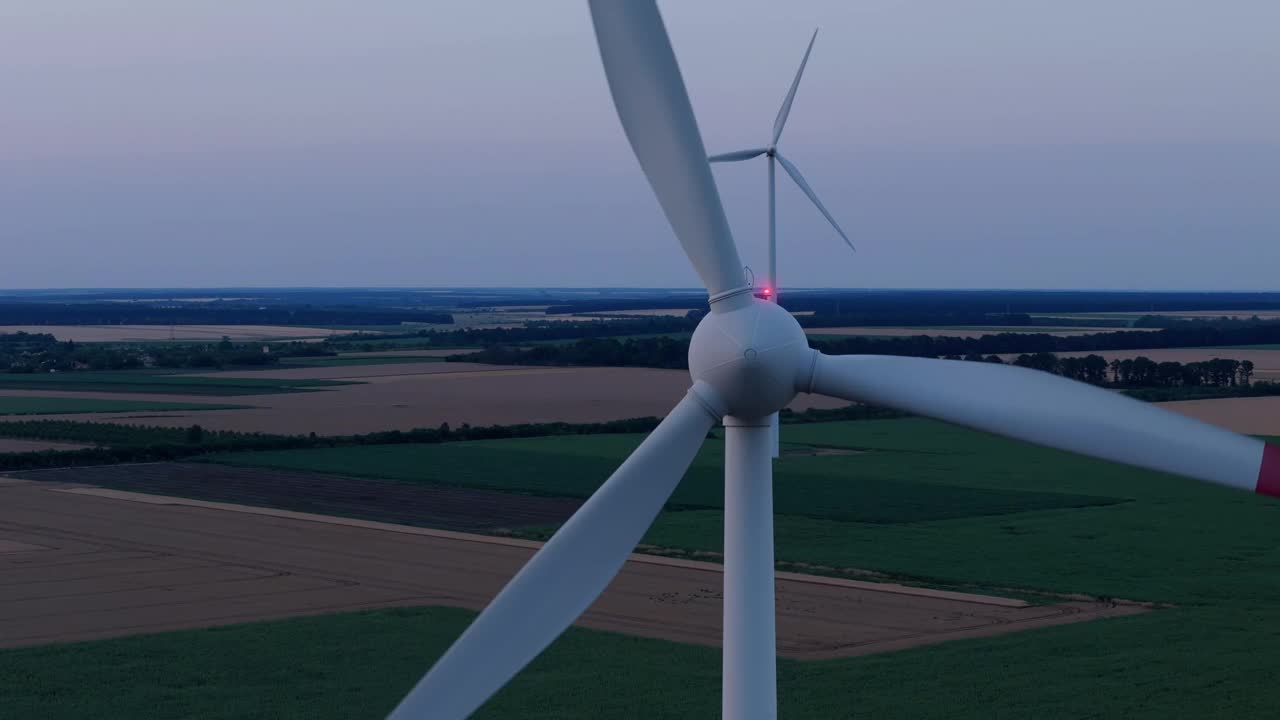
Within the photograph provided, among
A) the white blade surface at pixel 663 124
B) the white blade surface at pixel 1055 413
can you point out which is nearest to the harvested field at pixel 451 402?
the white blade surface at pixel 663 124

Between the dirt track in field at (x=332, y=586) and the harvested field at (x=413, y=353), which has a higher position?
the harvested field at (x=413, y=353)

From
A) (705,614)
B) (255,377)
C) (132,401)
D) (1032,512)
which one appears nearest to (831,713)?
(705,614)

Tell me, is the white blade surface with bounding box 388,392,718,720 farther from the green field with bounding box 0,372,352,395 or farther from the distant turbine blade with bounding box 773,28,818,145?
the green field with bounding box 0,372,352,395

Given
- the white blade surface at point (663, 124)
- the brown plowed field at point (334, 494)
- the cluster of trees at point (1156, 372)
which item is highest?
the cluster of trees at point (1156, 372)

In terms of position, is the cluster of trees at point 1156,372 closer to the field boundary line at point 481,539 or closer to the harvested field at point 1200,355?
the harvested field at point 1200,355

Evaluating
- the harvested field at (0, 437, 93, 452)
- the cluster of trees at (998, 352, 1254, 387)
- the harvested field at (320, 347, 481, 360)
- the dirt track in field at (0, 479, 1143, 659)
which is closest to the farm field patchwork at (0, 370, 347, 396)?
the harvested field at (320, 347, 481, 360)

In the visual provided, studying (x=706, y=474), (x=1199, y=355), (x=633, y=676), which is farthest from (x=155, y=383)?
(x=633, y=676)

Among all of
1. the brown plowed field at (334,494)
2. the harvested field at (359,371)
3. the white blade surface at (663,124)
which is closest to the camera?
the white blade surface at (663,124)

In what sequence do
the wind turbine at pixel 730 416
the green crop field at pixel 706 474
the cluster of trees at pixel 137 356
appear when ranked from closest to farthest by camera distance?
the wind turbine at pixel 730 416, the green crop field at pixel 706 474, the cluster of trees at pixel 137 356
